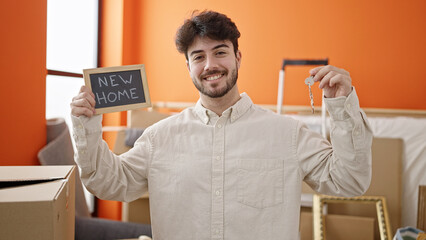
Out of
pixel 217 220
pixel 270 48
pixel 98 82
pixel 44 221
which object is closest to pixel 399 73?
pixel 270 48

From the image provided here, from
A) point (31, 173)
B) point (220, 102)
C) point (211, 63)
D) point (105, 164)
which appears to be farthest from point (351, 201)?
point (31, 173)

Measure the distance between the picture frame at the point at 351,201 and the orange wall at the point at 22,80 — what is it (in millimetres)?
1584

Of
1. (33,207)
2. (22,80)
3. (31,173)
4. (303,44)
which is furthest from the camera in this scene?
(303,44)

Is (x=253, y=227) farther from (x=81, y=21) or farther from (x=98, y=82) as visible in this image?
(x=81, y=21)

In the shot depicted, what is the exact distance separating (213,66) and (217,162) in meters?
0.32

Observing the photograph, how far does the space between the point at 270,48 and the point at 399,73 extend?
0.99m

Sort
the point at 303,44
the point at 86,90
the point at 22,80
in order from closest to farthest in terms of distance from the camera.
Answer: the point at 86,90
the point at 22,80
the point at 303,44

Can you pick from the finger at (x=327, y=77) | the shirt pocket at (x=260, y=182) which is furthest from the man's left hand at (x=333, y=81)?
the shirt pocket at (x=260, y=182)

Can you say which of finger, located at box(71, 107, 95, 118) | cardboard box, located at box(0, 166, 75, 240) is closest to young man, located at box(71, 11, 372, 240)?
finger, located at box(71, 107, 95, 118)

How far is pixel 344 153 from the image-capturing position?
3.55 feet

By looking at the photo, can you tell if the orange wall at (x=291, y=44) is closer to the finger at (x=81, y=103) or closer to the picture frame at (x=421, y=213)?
the picture frame at (x=421, y=213)

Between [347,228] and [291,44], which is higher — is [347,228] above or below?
below

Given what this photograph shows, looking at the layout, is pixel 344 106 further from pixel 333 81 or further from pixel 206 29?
pixel 206 29

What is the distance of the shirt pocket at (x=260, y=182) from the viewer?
4.04 ft
